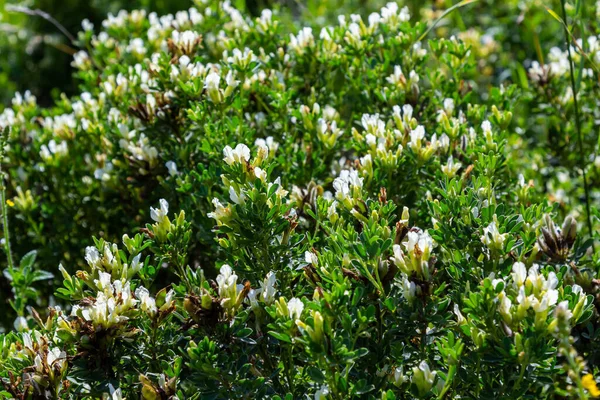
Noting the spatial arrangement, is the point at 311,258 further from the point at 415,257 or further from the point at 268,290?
the point at 415,257

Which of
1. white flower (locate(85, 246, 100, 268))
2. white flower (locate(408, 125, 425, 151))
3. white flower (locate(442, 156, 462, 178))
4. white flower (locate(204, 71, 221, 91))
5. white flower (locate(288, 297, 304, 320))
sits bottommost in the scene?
white flower (locate(288, 297, 304, 320))

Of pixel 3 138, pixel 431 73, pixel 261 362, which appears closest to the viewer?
pixel 261 362

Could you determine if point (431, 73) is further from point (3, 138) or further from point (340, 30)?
point (3, 138)

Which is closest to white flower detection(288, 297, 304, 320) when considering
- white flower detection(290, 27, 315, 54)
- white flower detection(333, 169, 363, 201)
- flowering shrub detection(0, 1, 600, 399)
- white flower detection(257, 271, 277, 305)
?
flowering shrub detection(0, 1, 600, 399)

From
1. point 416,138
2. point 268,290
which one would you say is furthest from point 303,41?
point 268,290

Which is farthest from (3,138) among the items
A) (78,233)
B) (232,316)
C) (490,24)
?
(490,24)

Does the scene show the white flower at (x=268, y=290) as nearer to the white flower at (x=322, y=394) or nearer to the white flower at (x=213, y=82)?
the white flower at (x=322, y=394)

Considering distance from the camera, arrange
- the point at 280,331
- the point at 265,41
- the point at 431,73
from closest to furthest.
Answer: the point at 280,331 → the point at 431,73 → the point at 265,41

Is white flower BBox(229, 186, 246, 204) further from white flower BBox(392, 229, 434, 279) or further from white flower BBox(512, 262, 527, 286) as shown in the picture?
white flower BBox(512, 262, 527, 286)
